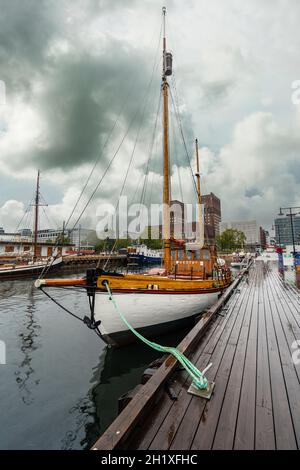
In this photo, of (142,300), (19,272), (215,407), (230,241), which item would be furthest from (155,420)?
(230,241)

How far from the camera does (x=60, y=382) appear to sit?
230 inches

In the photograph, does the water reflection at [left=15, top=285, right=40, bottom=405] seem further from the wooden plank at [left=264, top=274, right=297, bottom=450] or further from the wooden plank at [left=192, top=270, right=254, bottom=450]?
the wooden plank at [left=264, top=274, right=297, bottom=450]

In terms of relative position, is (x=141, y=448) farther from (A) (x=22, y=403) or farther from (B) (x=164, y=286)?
(B) (x=164, y=286)

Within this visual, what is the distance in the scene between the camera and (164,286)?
742 cm

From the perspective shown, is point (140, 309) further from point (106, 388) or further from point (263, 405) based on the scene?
point (263, 405)

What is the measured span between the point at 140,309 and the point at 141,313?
0.60ft

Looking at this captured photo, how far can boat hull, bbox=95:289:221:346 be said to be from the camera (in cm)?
675

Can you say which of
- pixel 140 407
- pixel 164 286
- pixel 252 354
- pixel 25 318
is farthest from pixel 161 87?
pixel 25 318

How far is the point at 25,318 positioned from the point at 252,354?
11.7 m

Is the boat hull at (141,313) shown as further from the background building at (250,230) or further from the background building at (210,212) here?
the background building at (250,230)

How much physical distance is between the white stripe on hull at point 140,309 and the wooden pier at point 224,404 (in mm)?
2130

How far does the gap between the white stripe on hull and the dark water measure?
1.02 m

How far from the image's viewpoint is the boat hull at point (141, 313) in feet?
22.1

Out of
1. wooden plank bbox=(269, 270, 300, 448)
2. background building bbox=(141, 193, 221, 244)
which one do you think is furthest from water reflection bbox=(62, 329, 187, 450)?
background building bbox=(141, 193, 221, 244)
